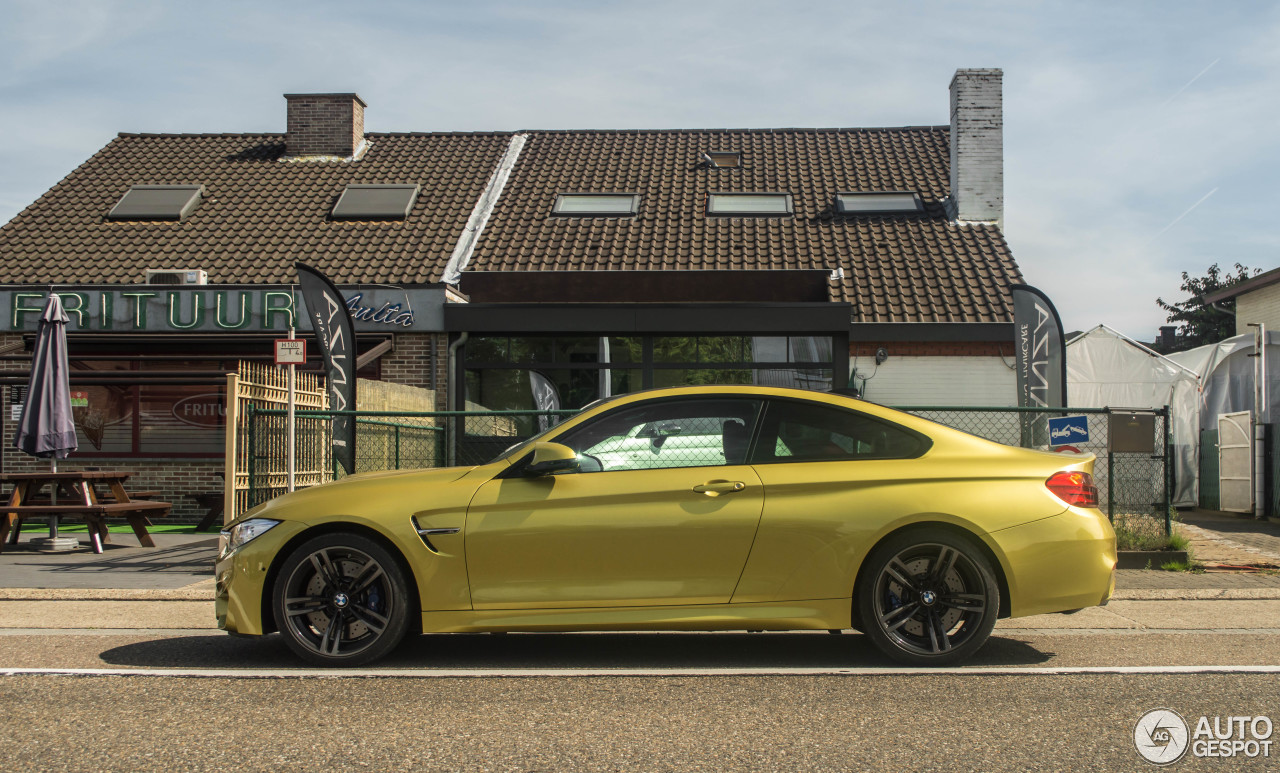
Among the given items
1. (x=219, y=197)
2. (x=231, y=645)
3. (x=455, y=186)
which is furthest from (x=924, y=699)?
(x=219, y=197)

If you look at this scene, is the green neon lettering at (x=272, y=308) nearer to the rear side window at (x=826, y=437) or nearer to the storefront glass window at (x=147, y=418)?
the storefront glass window at (x=147, y=418)

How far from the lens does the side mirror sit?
5266mm

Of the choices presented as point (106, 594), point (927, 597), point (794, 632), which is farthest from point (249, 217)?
point (927, 597)

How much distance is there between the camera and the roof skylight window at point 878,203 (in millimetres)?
18766

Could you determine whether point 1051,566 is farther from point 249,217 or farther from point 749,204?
point 249,217

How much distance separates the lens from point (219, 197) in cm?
1947

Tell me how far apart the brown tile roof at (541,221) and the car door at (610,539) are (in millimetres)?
11184

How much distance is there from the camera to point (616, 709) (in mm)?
4531

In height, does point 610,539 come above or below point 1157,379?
below

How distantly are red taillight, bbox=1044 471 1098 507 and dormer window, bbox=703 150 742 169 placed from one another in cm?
1579

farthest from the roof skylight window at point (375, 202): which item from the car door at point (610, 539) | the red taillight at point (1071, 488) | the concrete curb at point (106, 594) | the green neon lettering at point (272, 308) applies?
the red taillight at point (1071, 488)

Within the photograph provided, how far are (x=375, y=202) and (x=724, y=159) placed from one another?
6826 millimetres

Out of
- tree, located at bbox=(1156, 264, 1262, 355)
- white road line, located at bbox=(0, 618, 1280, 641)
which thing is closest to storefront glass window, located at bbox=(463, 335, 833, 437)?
white road line, located at bbox=(0, 618, 1280, 641)

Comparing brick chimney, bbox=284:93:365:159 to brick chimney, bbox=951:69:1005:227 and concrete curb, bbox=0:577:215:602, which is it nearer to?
brick chimney, bbox=951:69:1005:227
